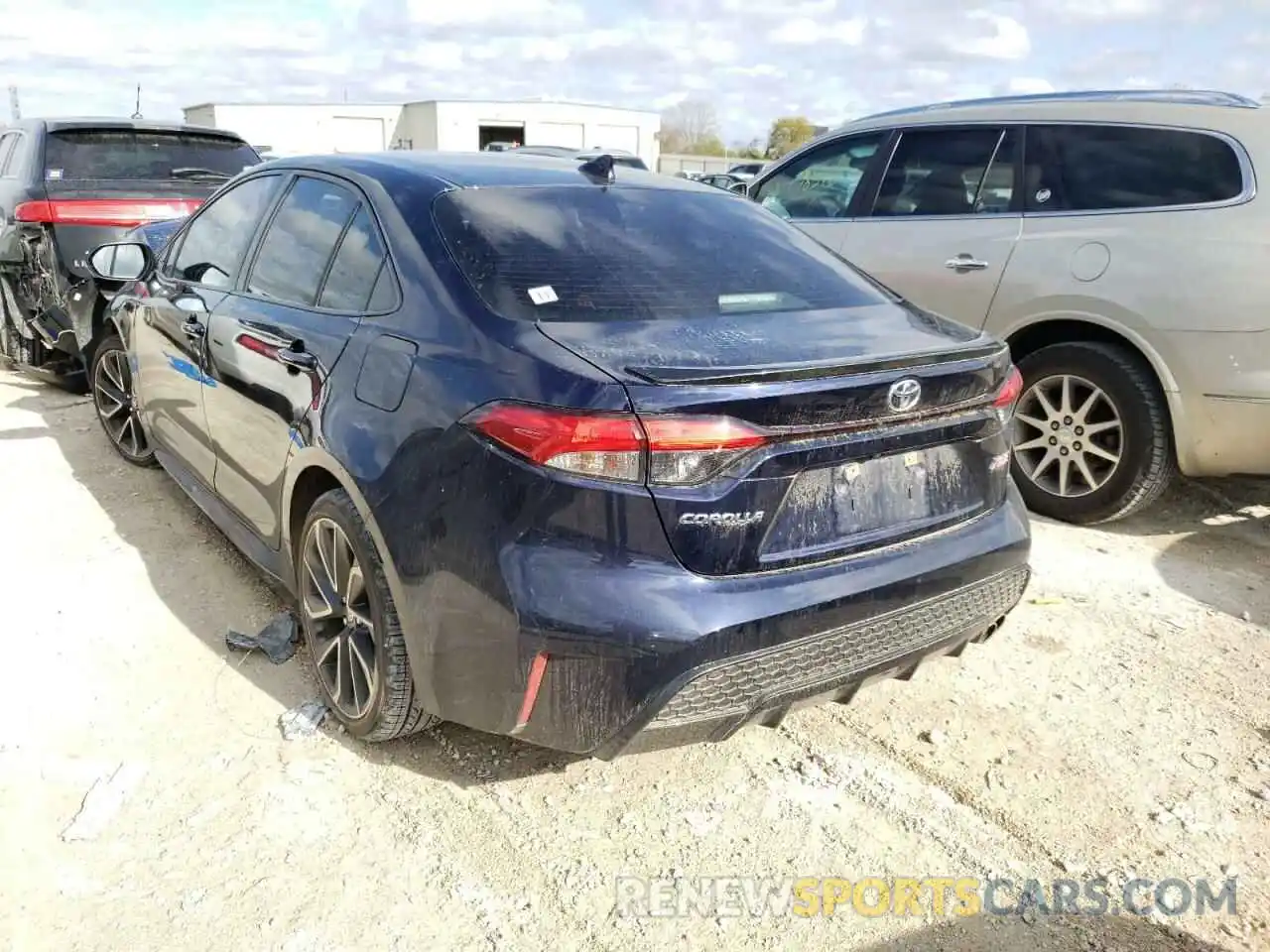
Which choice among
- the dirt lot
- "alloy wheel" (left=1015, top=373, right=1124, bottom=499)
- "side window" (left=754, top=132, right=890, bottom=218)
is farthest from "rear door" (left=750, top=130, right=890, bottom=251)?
the dirt lot

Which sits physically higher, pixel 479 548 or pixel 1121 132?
pixel 1121 132

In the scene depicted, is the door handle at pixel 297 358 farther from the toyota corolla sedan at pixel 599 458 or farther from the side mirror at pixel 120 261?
the side mirror at pixel 120 261

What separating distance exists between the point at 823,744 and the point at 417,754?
1166mm

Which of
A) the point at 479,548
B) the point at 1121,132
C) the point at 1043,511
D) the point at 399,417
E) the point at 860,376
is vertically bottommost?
the point at 1043,511

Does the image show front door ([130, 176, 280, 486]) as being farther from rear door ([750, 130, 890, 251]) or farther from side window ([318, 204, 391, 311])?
rear door ([750, 130, 890, 251])

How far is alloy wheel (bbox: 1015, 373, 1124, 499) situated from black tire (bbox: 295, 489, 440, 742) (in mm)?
3194

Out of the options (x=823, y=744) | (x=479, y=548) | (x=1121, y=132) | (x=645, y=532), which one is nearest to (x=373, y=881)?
(x=479, y=548)

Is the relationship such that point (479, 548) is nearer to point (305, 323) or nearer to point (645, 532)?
point (645, 532)

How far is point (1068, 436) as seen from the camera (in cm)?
452

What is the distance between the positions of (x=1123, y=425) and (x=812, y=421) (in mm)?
2799

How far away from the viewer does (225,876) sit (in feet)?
7.61

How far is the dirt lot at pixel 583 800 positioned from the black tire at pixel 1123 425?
81 centimetres

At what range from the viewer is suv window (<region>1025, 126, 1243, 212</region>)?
13.7 feet

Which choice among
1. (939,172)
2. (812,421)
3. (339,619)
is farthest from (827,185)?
(339,619)
